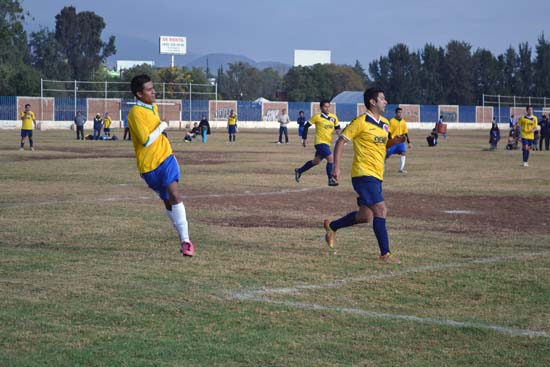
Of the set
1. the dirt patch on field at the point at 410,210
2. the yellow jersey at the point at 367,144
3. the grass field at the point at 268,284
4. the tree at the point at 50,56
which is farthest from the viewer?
the tree at the point at 50,56

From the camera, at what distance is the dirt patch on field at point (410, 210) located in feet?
46.1

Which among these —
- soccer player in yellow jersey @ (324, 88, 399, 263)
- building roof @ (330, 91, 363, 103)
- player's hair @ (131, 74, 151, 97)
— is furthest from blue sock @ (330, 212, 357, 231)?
building roof @ (330, 91, 363, 103)

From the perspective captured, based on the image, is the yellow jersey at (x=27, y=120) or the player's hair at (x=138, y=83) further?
the yellow jersey at (x=27, y=120)

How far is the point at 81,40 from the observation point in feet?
418

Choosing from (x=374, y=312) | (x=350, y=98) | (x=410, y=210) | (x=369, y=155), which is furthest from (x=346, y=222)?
(x=350, y=98)

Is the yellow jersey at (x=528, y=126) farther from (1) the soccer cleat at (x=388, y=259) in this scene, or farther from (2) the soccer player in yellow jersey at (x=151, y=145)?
(2) the soccer player in yellow jersey at (x=151, y=145)

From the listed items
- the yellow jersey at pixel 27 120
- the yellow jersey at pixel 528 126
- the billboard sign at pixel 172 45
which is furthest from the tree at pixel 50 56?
the yellow jersey at pixel 528 126

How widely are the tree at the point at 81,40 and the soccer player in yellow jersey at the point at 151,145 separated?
119690 millimetres

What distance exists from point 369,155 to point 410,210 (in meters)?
5.95

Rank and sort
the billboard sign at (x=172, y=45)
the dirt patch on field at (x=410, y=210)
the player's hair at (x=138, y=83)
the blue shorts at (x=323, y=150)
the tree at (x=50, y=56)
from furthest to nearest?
the billboard sign at (x=172, y=45) < the tree at (x=50, y=56) < the blue shorts at (x=323, y=150) < the dirt patch on field at (x=410, y=210) < the player's hair at (x=138, y=83)

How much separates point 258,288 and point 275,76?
183274 millimetres

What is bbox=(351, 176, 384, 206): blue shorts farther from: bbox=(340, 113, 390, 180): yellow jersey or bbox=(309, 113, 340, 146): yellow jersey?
bbox=(309, 113, 340, 146): yellow jersey

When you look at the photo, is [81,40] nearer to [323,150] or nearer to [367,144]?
[323,150]

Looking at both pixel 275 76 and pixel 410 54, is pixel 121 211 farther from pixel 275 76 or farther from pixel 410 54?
pixel 275 76
